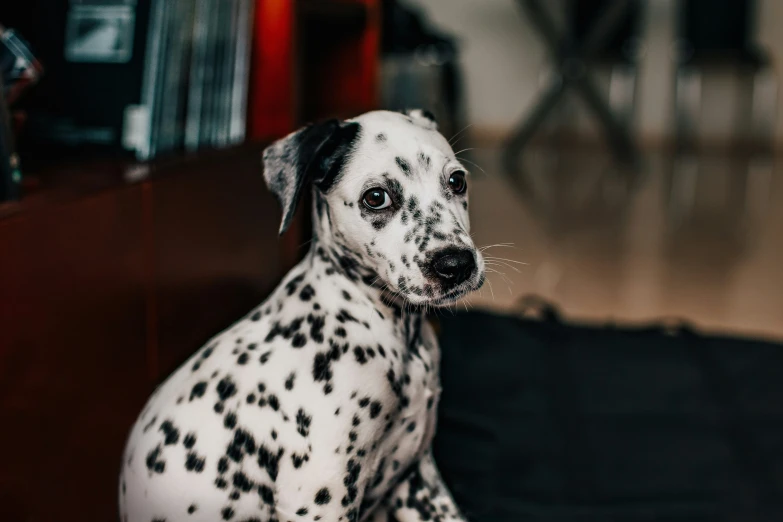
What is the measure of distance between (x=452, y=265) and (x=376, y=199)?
14 cm

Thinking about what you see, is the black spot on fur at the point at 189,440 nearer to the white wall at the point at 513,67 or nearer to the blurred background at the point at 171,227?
the blurred background at the point at 171,227

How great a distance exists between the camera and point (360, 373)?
3.22 ft

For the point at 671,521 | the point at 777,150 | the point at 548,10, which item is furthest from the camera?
the point at 548,10

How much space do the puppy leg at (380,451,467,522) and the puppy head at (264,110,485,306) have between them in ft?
1.08

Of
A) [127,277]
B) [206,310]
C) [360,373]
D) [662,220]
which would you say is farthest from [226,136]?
[662,220]

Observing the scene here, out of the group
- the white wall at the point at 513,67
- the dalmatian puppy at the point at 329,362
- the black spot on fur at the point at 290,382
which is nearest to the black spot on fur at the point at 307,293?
the dalmatian puppy at the point at 329,362

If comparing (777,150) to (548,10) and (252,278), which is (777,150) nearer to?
(548,10)

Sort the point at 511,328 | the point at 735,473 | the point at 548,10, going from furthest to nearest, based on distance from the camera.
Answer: the point at 548,10 → the point at 511,328 → the point at 735,473

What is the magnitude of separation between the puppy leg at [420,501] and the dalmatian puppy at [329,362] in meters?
0.09

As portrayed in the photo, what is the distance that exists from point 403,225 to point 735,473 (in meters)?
0.95

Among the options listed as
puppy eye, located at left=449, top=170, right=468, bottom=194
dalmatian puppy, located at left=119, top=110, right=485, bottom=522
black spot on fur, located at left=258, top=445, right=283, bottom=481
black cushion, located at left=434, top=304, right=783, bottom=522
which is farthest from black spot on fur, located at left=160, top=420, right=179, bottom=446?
black cushion, located at left=434, top=304, right=783, bottom=522

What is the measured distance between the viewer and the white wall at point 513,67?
6.94m

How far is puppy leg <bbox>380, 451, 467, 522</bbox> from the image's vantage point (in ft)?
3.90

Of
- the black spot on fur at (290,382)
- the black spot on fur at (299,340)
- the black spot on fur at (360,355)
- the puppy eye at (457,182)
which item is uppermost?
the puppy eye at (457,182)
